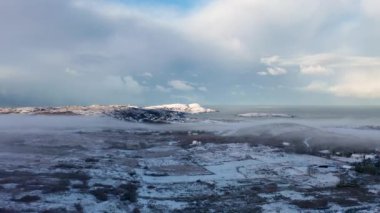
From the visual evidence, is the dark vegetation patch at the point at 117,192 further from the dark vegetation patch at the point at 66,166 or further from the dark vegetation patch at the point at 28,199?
the dark vegetation patch at the point at 66,166

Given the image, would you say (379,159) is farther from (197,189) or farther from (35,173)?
(35,173)

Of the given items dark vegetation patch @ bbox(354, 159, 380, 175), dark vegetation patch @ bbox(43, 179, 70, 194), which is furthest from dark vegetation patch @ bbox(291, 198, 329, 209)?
dark vegetation patch @ bbox(43, 179, 70, 194)

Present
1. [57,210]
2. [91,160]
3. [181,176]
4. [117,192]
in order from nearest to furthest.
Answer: [57,210] → [117,192] → [181,176] → [91,160]

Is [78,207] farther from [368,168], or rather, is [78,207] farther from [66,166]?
[368,168]

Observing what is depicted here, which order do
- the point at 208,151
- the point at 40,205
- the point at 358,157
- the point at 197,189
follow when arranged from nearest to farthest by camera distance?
the point at 40,205 → the point at 197,189 → the point at 358,157 → the point at 208,151

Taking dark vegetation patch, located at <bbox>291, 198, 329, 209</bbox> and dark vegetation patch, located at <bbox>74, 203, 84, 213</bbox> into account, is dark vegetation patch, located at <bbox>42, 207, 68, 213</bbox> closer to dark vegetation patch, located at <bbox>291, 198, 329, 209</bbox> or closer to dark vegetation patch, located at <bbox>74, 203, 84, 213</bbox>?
dark vegetation patch, located at <bbox>74, 203, 84, 213</bbox>

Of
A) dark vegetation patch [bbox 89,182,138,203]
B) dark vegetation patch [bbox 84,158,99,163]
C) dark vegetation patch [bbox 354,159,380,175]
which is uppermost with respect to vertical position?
dark vegetation patch [bbox 354,159,380,175]

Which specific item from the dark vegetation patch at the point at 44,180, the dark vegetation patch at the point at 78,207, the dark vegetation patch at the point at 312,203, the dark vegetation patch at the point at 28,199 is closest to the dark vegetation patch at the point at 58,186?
the dark vegetation patch at the point at 44,180

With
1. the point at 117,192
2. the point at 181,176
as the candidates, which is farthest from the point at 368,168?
the point at 117,192

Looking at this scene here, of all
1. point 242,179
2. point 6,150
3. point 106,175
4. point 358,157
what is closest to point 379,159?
point 358,157
